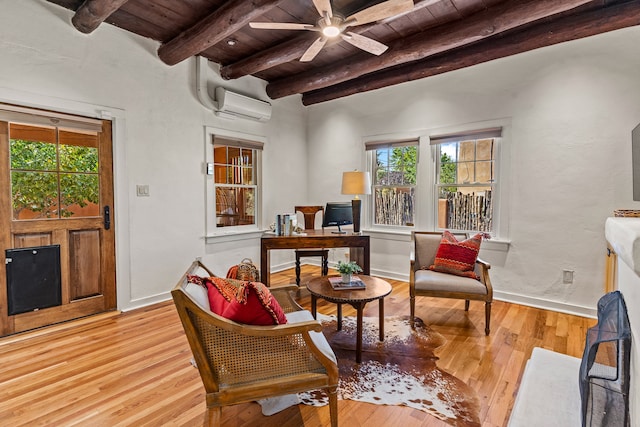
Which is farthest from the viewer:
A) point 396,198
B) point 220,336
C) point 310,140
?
point 310,140

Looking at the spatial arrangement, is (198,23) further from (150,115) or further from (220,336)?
(220,336)

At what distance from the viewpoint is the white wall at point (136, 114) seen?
2.82 meters

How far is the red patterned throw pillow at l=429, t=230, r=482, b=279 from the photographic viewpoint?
10.4ft

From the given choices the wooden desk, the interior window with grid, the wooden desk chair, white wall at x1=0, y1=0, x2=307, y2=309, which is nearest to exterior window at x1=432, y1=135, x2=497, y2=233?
the interior window with grid

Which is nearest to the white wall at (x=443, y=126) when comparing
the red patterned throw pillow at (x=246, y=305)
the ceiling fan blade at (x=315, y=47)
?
the ceiling fan blade at (x=315, y=47)

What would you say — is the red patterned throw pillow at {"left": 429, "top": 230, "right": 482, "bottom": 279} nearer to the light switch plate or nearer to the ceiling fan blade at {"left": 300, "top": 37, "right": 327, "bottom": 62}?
A: the ceiling fan blade at {"left": 300, "top": 37, "right": 327, "bottom": 62}

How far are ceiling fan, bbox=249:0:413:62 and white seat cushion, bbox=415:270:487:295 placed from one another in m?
2.20

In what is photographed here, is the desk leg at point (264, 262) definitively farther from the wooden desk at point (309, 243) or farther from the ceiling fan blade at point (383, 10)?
the ceiling fan blade at point (383, 10)

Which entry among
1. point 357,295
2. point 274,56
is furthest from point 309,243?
point 274,56

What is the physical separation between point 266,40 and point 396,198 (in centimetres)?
270

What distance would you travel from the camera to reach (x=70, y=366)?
2.35m

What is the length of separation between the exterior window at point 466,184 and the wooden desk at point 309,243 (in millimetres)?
1370

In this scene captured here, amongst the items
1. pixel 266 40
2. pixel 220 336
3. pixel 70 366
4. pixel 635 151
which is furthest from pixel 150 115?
pixel 635 151

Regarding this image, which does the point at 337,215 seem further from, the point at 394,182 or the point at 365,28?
the point at 365,28
